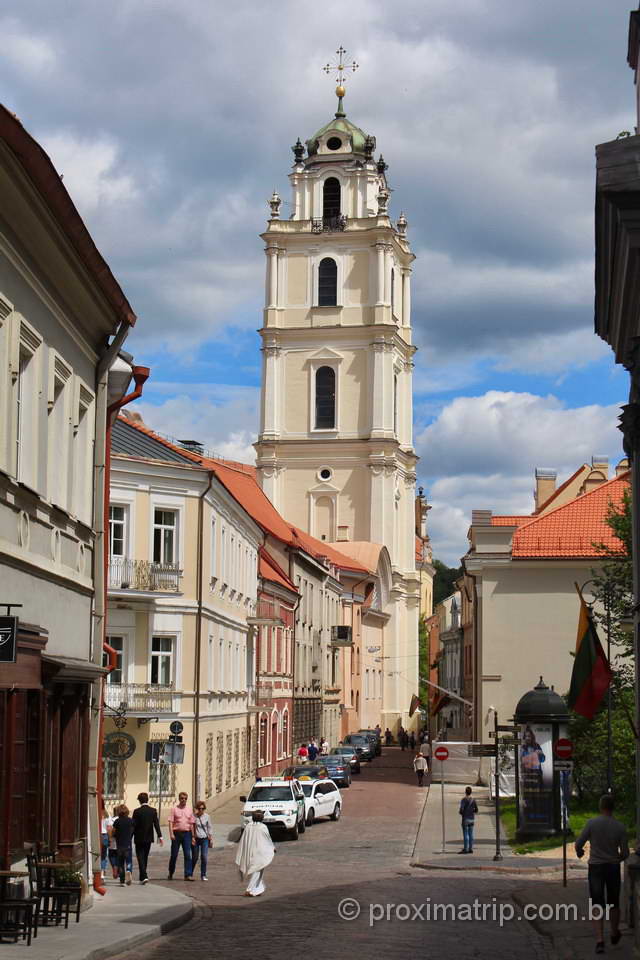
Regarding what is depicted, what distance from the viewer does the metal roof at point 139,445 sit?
Result: 3719cm

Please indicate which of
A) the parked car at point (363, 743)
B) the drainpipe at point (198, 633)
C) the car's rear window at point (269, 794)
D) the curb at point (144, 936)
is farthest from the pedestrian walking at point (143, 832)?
the parked car at point (363, 743)

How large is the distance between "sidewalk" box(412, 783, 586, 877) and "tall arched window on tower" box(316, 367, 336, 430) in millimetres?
59577

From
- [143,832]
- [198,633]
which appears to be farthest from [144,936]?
[198,633]

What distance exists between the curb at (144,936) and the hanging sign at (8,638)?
3.05 m

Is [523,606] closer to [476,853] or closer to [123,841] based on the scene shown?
[476,853]

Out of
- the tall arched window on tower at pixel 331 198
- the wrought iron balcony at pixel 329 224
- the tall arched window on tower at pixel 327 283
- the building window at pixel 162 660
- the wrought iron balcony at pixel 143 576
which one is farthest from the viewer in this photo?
the tall arched window on tower at pixel 331 198

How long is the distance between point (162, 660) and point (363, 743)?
130 ft

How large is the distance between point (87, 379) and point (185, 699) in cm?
1845

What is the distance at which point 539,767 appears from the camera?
30.5m

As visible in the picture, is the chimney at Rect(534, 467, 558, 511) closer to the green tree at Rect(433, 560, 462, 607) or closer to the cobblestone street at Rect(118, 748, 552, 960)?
the cobblestone street at Rect(118, 748, 552, 960)

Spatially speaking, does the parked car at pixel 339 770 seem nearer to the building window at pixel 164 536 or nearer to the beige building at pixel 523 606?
the beige building at pixel 523 606

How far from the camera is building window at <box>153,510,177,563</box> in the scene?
37281mm

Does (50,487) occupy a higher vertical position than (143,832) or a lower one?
higher

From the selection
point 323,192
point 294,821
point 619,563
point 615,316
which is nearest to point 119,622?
point 294,821
